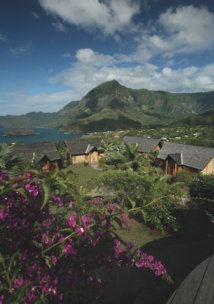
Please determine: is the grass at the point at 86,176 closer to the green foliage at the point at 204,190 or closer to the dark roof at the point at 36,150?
the dark roof at the point at 36,150

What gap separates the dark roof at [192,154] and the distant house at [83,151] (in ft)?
48.9

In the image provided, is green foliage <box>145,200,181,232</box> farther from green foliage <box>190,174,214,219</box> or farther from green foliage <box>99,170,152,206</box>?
green foliage <box>190,174,214,219</box>

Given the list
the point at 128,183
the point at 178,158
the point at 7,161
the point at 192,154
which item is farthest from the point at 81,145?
the point at 7,161

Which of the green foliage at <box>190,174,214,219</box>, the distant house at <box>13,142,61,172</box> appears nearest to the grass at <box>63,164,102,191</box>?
the distant house at <box>13,142,61,172</box>

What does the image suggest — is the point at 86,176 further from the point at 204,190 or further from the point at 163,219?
the point at 204,190

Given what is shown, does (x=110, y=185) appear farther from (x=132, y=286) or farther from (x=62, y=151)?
(x=62, y=151)

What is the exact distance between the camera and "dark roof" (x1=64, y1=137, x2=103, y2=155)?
3510 cm

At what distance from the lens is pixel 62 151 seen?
3569cm

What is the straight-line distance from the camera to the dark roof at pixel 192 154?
2238cm

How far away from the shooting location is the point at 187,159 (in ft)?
80.7

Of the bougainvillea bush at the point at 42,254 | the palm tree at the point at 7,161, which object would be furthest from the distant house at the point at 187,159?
the bougainvillea bush at the point at 42,254

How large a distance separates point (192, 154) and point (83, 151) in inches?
879

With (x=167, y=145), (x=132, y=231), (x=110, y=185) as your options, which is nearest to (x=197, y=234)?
(x=132, y=231)

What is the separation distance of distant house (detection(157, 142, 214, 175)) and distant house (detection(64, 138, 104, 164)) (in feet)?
48.6
